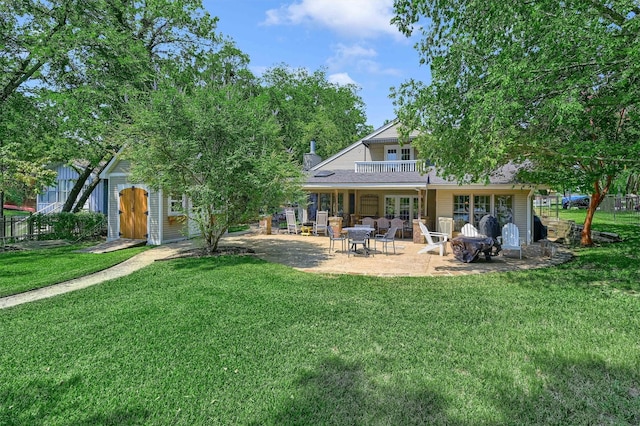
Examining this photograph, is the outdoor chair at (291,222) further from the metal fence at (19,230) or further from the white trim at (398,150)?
the metal fence at (19,230)

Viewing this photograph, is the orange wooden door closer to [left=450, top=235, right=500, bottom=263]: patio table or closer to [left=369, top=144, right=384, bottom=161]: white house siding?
[left=369, top=144, right=384, bottom=161]: white house siding

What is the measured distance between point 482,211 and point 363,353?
43.0 ft

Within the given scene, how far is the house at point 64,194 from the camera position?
72.9 ft

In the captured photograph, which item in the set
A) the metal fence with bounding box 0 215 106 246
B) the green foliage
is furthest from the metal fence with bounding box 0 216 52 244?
the green foliage

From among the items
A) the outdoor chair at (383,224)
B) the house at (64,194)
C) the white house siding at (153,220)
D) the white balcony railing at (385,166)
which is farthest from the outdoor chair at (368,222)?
the house at (64,194)

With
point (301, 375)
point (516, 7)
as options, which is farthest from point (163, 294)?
point (516, 7)

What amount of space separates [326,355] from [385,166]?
1549 cm

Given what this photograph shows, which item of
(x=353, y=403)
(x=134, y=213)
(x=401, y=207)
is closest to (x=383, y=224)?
(x=401, y=207)

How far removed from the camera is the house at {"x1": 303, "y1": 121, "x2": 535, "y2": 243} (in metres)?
14.6

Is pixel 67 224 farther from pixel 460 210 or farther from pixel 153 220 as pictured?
pixel 460 210

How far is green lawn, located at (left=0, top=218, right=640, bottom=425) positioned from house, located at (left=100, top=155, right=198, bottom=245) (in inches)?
290

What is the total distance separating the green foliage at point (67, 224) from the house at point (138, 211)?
5.38 feet

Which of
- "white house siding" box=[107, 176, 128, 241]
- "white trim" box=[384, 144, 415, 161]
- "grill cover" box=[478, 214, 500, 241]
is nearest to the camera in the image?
"grill cover" box=[478, 214, 500, 241]

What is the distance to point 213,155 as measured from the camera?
34.1 ft
